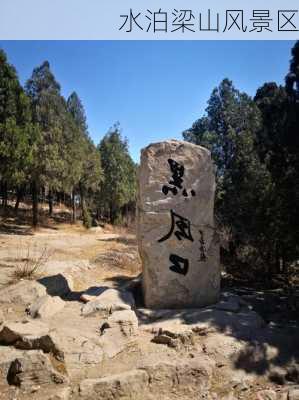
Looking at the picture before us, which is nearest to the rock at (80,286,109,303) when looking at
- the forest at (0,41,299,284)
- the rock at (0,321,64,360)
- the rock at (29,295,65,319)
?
the rock at (29,295,65,319)

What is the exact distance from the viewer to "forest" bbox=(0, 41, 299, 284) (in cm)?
866

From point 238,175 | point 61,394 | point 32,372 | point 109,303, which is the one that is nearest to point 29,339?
point 32,372

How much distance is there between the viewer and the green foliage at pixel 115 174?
2841cm

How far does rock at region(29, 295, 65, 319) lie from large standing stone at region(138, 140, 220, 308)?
4.95 feet

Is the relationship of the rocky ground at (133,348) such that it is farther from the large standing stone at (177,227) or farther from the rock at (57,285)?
the large standing stone at (177,227)

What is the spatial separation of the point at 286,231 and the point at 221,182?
4.97 meters

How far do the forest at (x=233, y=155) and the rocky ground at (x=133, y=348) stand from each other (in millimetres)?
3622

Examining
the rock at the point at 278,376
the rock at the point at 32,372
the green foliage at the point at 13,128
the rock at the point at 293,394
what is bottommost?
the rock at the point at 278,376

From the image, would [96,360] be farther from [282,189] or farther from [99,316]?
[282,189]

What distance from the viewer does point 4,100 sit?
1480 cm

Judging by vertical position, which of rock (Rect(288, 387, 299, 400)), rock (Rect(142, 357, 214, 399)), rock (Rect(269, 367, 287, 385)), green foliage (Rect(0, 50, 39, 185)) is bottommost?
rock (Rect(269, 367, 287, 385))

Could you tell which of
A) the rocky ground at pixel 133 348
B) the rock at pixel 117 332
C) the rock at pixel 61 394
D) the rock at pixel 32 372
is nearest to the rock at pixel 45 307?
the rocky ground at pixel 133 348

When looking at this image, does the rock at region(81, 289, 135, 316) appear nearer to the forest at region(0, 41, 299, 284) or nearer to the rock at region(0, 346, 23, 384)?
the rock at region(0, 346, 23, 384)

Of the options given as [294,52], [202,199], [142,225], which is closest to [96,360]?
[142,225]
